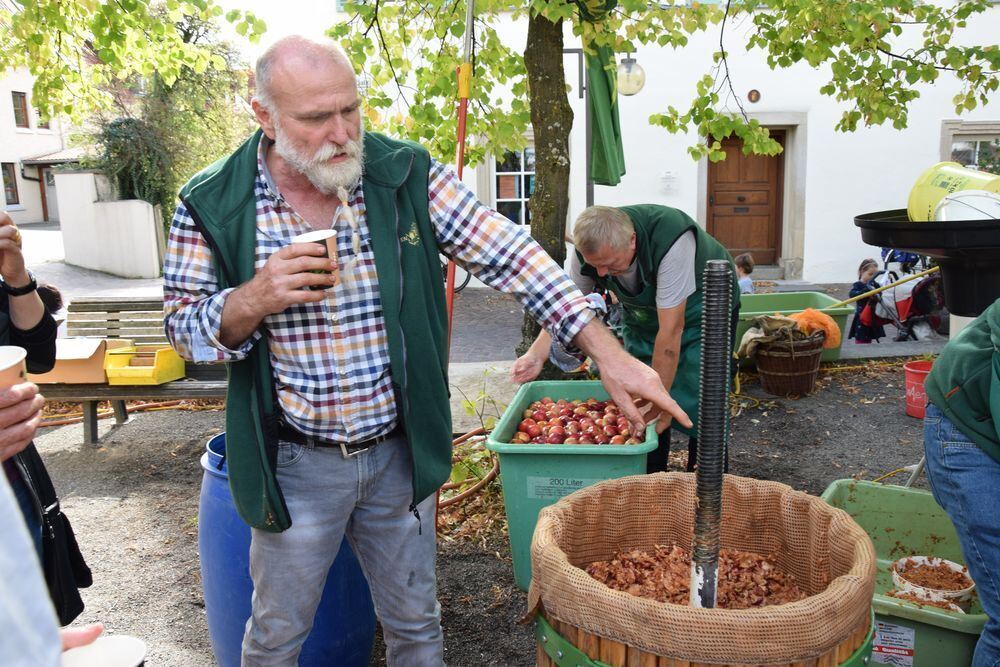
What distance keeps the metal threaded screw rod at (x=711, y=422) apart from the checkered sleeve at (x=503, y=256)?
506 millimetres

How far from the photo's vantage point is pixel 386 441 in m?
2.16

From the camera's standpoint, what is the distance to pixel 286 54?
1970 millimetres

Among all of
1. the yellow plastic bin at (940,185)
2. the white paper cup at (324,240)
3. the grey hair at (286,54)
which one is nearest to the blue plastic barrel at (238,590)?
the white paper cup at (324,240)

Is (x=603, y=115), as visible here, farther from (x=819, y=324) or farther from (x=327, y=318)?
(x=327, y=318)

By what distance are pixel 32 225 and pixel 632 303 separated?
33887 millimetres

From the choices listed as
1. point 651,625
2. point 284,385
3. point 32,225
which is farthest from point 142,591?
point 32,225

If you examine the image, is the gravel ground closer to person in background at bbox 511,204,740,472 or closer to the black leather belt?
person in background at bbox 511,204,740,472

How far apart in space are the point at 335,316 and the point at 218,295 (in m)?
0.28

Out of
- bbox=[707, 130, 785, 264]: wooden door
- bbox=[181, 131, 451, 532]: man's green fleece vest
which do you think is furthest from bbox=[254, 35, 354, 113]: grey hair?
bbox=[707, 130, 785, 264]: wooden door

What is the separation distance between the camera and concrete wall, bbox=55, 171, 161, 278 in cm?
1720

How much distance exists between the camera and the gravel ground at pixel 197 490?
11.3 feet

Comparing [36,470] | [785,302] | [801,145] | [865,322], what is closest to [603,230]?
[36,470]

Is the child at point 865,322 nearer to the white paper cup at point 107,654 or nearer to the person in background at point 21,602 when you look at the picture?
the white paper cup at point 107,654

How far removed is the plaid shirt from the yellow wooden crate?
154 inches
